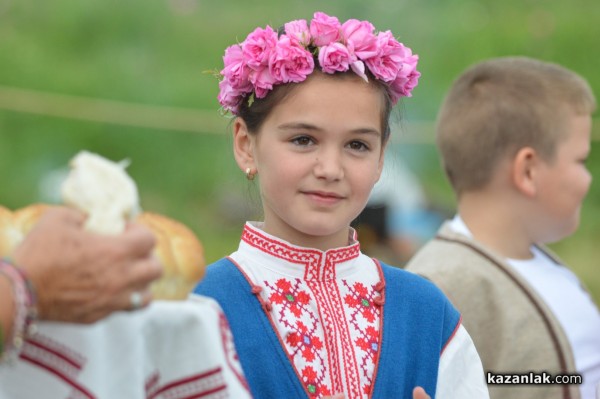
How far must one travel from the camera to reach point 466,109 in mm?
3887

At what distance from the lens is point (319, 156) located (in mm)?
2455

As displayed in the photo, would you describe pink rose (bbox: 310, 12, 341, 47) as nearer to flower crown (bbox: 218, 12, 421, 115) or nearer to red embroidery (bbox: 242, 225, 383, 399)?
flower crown (bbox: 218, 12, 421, 115)

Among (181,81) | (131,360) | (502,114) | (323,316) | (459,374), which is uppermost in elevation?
(181,81)

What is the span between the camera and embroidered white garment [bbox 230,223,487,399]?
2.43m

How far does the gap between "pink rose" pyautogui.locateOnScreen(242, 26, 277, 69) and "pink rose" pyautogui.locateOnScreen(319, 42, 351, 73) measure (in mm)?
125

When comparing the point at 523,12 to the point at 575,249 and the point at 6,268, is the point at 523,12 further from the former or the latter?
the point at 6,268

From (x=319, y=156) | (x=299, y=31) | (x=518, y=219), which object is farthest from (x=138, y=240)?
(x=518, y=219)

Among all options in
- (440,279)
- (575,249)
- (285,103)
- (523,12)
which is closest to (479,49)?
(523,12)

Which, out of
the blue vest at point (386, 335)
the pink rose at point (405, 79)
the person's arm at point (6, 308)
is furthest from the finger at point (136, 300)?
the pink rose at point (405, 79)

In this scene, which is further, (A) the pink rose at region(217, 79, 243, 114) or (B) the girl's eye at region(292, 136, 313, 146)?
(A) the pink rose at region(217, 79, 243, 114)

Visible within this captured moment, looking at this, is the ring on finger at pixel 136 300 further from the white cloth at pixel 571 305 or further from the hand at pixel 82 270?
the white cloth at pixel 571 305

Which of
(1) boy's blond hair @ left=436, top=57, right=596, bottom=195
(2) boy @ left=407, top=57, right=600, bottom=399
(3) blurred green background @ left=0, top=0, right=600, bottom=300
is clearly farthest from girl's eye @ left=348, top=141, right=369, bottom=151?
(3) blurred green background @ left=0, top=0, right=600, bottom=300

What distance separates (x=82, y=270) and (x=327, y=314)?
896mm

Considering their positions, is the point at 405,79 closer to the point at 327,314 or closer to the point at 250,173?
the point at 250,173
